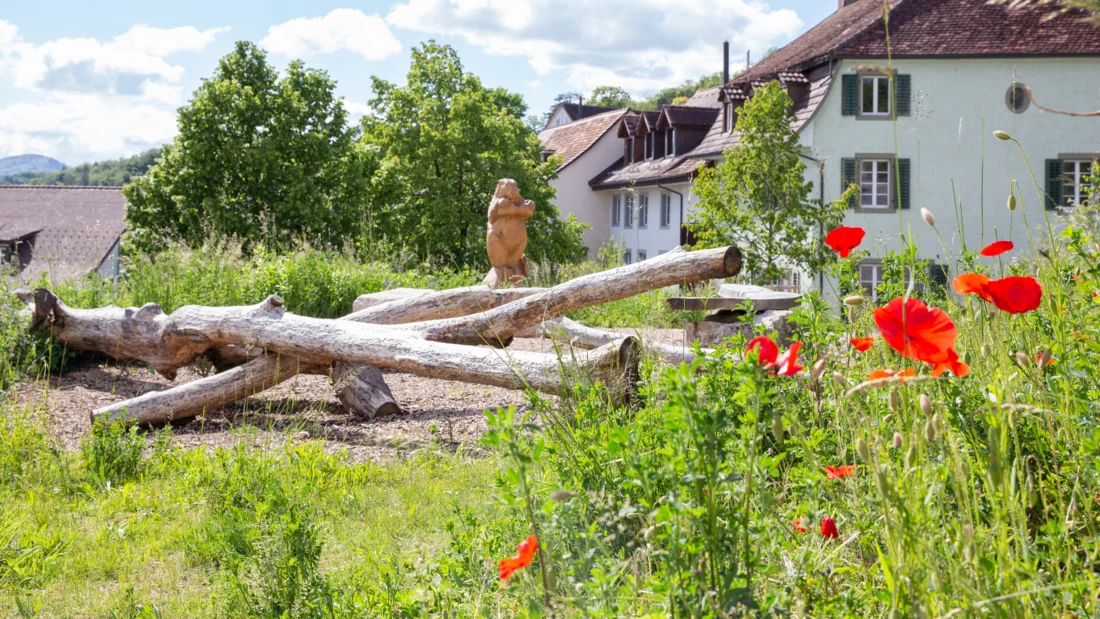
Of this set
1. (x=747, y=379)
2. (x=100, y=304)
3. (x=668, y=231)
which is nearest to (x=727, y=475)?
(x=747, y=379)

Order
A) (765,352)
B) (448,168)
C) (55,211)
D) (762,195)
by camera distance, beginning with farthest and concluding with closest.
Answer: (55,211)
(448,168)
(762,195)
(765,352)

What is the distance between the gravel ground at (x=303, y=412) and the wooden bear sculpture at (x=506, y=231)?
13.0 ft

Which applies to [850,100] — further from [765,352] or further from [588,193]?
[765,352]

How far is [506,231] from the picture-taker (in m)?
11.4

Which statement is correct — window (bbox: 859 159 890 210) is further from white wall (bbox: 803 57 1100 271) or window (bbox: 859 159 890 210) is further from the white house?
white wall (bbox: 803 57 1100 271)

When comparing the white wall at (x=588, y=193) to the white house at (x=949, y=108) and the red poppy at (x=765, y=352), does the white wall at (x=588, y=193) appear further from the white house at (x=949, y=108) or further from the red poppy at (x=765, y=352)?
the red poppy at (x=765, y=352)

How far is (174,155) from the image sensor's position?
23.5m

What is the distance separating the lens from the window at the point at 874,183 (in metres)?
22.6

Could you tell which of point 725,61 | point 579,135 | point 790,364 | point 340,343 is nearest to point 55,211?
point 579,135

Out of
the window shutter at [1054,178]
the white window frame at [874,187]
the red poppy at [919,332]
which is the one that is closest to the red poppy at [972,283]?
the red poppy at [919,332]

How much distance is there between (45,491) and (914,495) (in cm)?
418

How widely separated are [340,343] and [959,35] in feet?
68.9

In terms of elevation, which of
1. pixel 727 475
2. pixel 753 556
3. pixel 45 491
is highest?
pixel 727 475

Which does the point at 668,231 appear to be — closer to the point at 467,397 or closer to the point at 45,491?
the point at 467,397
